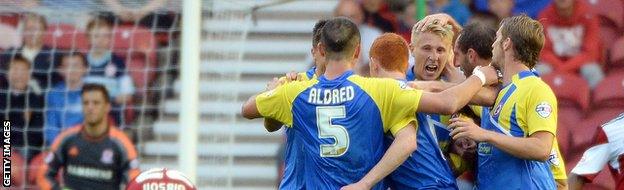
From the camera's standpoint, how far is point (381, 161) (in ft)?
19.9

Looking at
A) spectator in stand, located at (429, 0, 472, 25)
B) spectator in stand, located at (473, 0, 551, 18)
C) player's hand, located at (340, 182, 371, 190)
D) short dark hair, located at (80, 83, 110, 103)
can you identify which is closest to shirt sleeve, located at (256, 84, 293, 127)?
player's hand, located at (340, 182, 371, 190)

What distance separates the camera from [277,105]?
20.7 feet

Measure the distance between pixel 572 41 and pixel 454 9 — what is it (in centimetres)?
90

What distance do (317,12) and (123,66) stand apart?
1.70 meters

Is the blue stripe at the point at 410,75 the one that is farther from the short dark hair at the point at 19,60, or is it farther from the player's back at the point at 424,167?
the short dark hair at the point at 19,60

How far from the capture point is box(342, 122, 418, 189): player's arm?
604 centimetres

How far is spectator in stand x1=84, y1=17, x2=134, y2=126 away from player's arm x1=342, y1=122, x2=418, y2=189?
5.09m

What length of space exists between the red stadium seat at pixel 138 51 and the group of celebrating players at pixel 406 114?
14.8 ft

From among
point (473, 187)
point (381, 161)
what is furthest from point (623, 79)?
point (381, 161)

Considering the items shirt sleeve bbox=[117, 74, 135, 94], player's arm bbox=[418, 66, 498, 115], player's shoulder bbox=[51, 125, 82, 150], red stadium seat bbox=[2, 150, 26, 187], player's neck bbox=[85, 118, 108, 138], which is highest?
player's arm bbox=[418, 66, 498, 115]

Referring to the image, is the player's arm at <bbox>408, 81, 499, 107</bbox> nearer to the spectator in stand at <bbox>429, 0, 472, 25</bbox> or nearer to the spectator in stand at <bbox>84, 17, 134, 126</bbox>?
the spectator in stand at <bbox>429, 0, 472, 25</bbox>

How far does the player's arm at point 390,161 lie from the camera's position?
6039mm

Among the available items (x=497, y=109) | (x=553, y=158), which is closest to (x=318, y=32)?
(x=497, y=109)

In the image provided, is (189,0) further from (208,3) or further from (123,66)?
(123,66)
